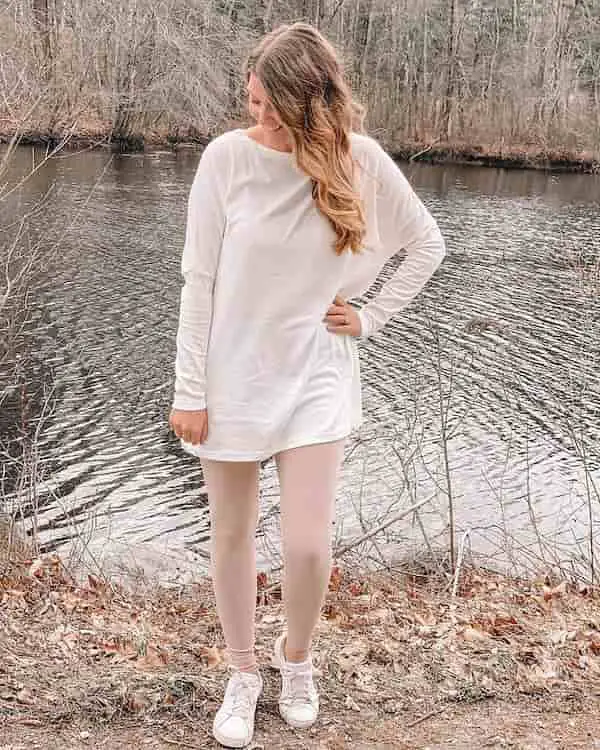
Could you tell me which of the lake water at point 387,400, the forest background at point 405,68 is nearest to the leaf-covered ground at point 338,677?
the lake water at point 387,400

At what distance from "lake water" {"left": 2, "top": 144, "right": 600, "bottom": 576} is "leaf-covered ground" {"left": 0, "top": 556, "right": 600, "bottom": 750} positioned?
210cm

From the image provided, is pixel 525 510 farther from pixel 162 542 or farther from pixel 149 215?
pixel 149 215

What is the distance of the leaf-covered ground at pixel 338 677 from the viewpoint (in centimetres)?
257

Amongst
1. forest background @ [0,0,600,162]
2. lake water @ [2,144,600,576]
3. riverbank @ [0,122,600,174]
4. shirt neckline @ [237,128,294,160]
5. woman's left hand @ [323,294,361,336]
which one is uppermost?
shirt neckline @ [237,128,294,160]

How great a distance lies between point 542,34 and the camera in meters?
36.4

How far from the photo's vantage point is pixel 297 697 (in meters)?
2.56

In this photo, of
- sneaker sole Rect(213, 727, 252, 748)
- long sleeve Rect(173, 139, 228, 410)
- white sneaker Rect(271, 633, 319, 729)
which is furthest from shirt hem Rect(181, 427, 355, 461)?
sneaker sole Rect(213, 727, 252, 748)

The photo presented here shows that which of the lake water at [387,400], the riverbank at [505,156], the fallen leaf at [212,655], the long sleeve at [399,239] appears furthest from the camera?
the riverbank at [505,156]

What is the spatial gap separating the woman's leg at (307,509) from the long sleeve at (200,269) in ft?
0.88

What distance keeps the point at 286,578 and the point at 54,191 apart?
58.9ft

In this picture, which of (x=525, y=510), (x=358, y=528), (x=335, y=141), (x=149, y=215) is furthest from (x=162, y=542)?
(x=149, y=215)

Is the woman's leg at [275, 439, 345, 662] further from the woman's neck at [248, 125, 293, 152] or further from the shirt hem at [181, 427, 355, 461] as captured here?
the woman's neck at [248, 125, 293, 152]

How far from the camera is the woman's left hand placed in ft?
7.66

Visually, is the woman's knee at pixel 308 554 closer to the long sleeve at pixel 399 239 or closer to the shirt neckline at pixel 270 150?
the long sleeve at pixel 399 239
